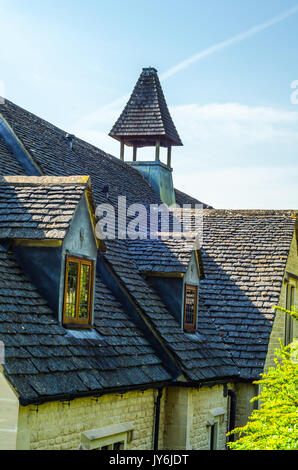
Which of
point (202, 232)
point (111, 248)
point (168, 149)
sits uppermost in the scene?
point (168, 149)

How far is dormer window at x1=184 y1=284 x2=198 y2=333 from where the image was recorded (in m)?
12.9

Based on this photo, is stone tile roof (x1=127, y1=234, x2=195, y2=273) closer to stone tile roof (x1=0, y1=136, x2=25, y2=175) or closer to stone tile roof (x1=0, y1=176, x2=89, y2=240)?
stone tile roof (x1=0, y1=136, x2=25, y2=175)

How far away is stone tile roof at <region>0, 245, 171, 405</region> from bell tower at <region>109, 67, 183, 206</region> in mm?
11949

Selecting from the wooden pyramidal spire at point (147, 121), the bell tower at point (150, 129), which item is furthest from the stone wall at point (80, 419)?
the wooden pyramidal spire at point (147, 121)

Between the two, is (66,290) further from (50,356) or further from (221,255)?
(221,255)

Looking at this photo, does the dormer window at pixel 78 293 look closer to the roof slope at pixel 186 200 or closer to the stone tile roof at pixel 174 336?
the stone tile roof at pixel 174 336

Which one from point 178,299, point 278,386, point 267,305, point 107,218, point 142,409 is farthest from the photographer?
point 267,305

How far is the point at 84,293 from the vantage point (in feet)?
32.2

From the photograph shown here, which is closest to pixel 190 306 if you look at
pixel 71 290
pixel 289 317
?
pixel 71 290

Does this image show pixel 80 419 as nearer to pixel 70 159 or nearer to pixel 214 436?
pixel 214 436

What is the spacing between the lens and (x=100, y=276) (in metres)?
11.9

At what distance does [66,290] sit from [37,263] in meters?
0.53

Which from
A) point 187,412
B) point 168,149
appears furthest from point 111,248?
point 168,149

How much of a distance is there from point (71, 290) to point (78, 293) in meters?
0.14
